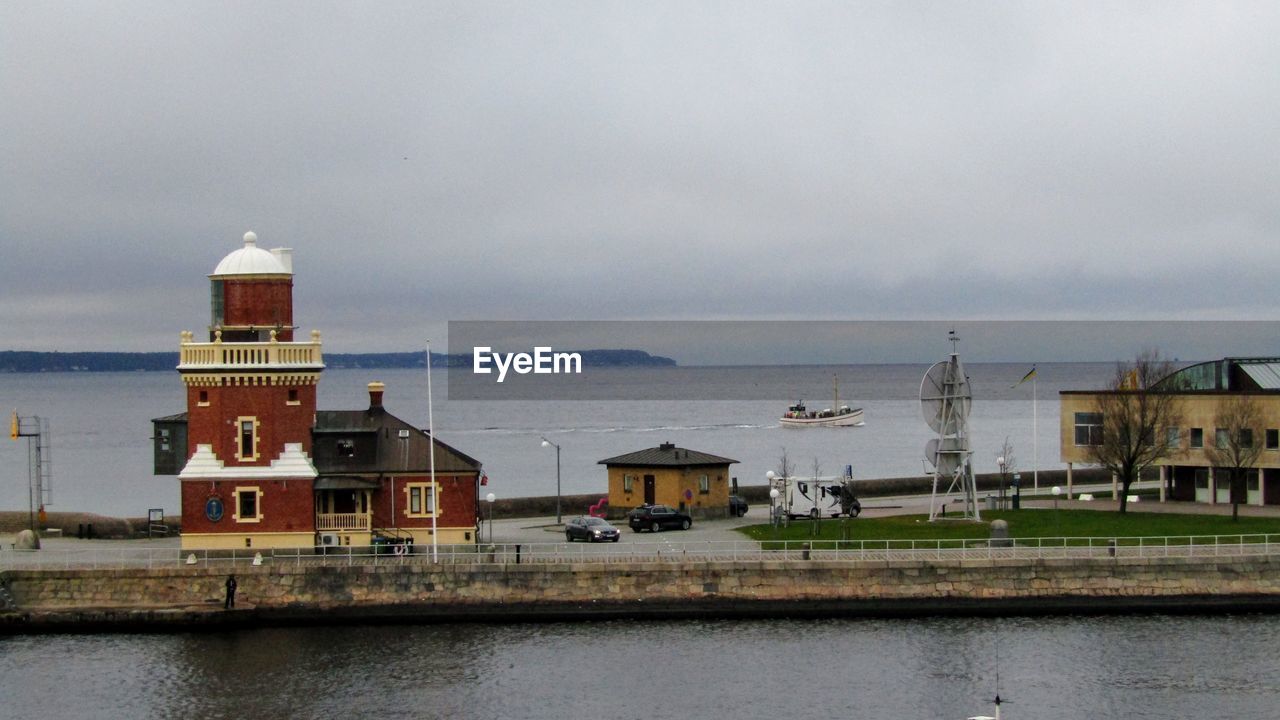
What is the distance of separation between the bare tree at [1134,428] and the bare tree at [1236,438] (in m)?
2.05

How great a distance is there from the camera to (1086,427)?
8319 cm

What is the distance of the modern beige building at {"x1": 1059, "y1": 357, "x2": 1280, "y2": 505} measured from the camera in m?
75.8

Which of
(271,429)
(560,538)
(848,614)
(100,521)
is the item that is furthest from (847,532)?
(100,521)

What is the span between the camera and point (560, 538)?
67188 mm

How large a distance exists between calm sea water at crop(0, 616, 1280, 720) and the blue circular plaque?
6.59 meters

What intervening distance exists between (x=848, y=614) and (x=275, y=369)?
72.8 ft

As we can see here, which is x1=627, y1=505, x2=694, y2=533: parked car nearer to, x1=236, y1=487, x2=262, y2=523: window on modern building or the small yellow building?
the small yellow building

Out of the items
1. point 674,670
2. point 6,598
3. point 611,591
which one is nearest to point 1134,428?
point 611,591

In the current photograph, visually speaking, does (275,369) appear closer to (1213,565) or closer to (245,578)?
(245,578)

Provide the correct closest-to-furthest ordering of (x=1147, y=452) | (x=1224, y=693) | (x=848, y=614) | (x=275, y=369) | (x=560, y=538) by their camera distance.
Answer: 1. (x=1224, y=693)
2. (x=848, y=614)
3. (x=275, y=369)
4. (x=560, y=538)
5. (x=1147, y=452)

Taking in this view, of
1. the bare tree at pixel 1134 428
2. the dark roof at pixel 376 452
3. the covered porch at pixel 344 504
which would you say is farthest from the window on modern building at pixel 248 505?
the bare tree at pixel 1134 428

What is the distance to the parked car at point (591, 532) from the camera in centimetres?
6550

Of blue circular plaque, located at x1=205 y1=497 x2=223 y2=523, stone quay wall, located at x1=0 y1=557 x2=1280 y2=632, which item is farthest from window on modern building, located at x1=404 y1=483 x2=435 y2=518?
blue circular plaque, located at x1=205 y1=497 x2=223 y2=523

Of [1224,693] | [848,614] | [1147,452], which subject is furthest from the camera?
[1147,452]
